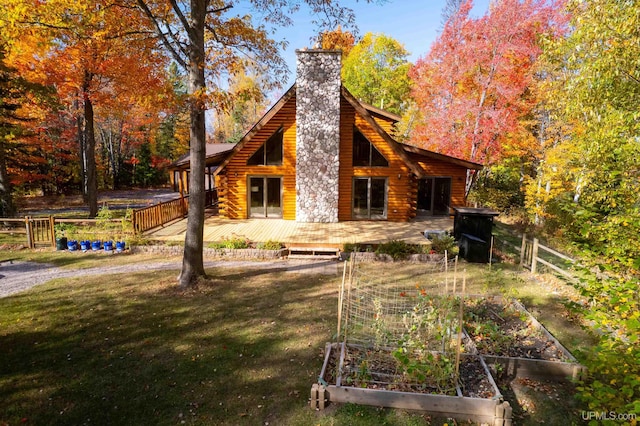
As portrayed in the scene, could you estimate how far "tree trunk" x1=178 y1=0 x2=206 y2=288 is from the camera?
27.4ft

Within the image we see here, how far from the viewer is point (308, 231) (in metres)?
14.3

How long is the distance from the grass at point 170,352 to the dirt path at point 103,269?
668mm

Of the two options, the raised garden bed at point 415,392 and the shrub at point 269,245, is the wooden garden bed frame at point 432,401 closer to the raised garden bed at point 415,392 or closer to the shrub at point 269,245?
the raised garden bed at point 415,392

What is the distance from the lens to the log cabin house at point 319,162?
15.9 meters

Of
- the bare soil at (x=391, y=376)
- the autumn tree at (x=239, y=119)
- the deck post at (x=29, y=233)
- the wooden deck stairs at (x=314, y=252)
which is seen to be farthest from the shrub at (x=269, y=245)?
the autumn tree at (x=239, y=119)

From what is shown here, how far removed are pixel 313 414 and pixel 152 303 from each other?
5239 millimetres

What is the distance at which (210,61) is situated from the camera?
9.91 m

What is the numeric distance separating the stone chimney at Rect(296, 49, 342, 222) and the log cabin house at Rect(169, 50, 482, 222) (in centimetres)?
4

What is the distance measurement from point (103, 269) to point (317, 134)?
32.8ft

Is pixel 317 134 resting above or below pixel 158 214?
above

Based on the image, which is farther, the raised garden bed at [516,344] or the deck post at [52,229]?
the deck post at [52,229]

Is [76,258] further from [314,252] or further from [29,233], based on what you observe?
[314,252]

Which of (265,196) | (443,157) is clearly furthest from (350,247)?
(443,157)

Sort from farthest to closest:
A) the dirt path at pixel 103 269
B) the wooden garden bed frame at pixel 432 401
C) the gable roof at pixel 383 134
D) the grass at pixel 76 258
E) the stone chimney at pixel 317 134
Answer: the gable roof at pixel 383 134
the stone chimney at pixel 317 134
the grass at pixel 76 258
the dirt path at pixel 103 269
the wooden garden bed frame at pixel 432 401
